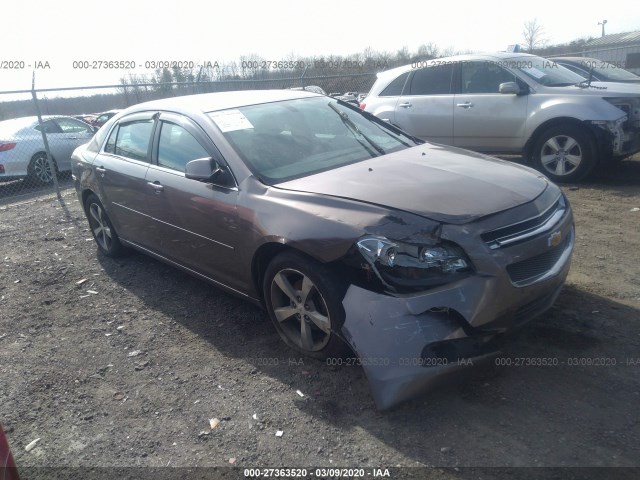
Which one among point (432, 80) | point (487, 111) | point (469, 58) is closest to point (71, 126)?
point (432, 80)

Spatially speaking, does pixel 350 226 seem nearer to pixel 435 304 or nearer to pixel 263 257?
pixel 435 304

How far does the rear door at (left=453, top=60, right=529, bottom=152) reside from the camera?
7715 millimetres

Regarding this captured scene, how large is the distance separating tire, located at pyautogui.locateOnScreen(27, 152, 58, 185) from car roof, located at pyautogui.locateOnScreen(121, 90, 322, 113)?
24.5 feet

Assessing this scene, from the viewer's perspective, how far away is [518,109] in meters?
7.64

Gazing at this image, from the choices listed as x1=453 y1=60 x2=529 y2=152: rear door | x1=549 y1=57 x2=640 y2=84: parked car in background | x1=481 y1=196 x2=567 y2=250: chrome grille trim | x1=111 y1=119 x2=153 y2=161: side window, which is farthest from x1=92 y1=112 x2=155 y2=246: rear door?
x1=549 y1=57 x2=640 y2=84: parked car in background

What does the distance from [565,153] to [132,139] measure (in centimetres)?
553

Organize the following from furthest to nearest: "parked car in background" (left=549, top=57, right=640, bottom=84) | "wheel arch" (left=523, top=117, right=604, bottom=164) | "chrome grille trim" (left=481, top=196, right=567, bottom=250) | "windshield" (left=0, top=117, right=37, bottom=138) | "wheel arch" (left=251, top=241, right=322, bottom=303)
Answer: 1. "windshield" (left=0, top=117, right=37, bottom=138)
2. "parked car in background" (left=549, top=57, right=640, bottom=84)
3. "wheel arch" (left=523, top=117, right=604, bottom=164)
4. "wheel arch" (left=251, top=241, right=322, bottom=303)
5. "chrome grille trim" (left=481, top=196, right=567, bottom=250)

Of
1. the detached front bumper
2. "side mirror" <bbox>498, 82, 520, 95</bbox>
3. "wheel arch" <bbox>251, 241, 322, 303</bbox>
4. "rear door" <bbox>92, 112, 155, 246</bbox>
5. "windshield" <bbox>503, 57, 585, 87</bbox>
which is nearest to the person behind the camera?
the detached front bumper

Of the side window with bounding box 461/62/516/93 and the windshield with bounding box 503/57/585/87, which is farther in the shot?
the side window with bounding box 461/62/516/93

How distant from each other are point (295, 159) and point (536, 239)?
5.76 feet

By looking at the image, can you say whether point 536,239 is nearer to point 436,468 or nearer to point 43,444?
point 436,468

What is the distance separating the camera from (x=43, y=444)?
3.11 metres

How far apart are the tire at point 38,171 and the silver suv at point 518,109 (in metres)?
6.97

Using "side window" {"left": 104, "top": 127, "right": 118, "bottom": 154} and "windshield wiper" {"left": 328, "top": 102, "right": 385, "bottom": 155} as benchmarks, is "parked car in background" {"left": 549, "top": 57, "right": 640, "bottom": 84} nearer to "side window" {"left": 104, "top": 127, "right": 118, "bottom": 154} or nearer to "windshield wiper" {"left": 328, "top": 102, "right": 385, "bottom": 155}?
"windshield wiper" {"left": 328, "top": 102, "right": 385, "bottom": 155}
